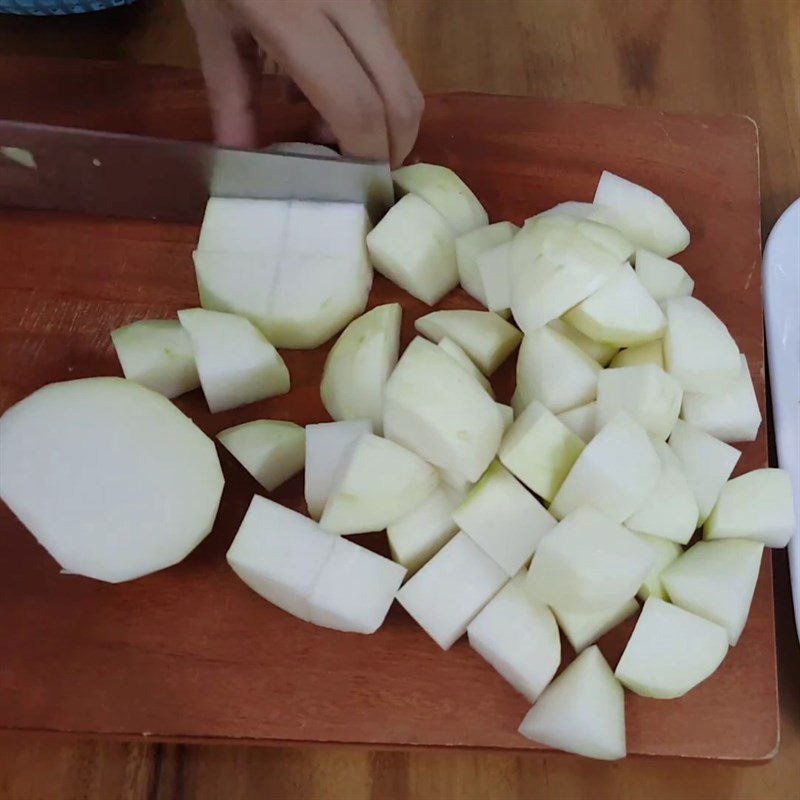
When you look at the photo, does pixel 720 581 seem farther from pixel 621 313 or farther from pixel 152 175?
pixel 152 175

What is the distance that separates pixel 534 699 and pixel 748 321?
639mm

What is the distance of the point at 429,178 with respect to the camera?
1.21m

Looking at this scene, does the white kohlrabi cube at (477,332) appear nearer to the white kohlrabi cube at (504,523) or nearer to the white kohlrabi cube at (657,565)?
the white kohlrabi cube at (504,523)

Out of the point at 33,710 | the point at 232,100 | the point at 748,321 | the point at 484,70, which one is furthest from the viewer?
the point at 484,70

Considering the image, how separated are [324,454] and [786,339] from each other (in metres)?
0.71

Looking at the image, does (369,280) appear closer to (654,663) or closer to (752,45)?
(654,663)

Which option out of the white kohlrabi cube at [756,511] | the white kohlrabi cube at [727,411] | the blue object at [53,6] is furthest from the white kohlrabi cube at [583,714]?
the blue object at [53,6]

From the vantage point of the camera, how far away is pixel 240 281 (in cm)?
114

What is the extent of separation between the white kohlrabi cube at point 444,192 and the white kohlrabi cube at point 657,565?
50cm

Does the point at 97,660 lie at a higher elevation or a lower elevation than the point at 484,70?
lower

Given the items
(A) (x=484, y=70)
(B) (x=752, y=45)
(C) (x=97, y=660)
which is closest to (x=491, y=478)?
(C) (x=97, y=660)

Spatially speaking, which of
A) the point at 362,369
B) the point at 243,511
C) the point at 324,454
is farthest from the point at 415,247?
the point at 243,511

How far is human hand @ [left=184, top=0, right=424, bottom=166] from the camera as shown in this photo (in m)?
0.99

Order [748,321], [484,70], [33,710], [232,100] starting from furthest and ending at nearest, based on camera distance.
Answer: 1. [484,70]
2. [748,321]
3. [232,100]
4. [33,710]
